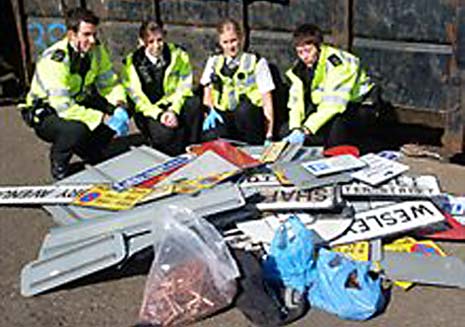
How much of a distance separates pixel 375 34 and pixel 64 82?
2190 mm

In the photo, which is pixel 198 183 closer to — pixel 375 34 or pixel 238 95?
pixel 238 95

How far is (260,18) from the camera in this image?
575cm

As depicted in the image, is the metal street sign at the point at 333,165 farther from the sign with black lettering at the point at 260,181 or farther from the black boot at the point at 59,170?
the black boot at the point at 59,170

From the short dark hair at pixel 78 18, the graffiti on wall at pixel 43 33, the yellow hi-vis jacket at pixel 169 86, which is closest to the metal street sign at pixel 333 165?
the yellow hi-vis jacket at pixel 169 86

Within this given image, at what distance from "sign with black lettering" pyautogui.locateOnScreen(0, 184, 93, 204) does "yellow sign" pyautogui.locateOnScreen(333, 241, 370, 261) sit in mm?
1652

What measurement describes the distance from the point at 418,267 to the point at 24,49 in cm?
467

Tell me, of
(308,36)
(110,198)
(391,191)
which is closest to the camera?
(391,191)

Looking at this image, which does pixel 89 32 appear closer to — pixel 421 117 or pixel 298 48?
pixel 298 48

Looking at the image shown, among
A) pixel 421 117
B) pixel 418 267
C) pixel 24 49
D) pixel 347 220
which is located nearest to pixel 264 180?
pixel 347 220

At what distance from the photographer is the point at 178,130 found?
210 inches

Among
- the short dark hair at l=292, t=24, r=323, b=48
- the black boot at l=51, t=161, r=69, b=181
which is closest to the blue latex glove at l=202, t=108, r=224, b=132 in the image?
the short dark hair at l=292, t=24, r=323, b=48

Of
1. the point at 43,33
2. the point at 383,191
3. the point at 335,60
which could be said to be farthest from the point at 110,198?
the point at 43,33

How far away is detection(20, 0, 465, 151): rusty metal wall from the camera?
5.02m

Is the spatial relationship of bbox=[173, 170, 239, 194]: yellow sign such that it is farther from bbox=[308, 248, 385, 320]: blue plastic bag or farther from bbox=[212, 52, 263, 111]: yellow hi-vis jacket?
bbox=[212, 52, 263, 111]: yellow hi-vis jacket
